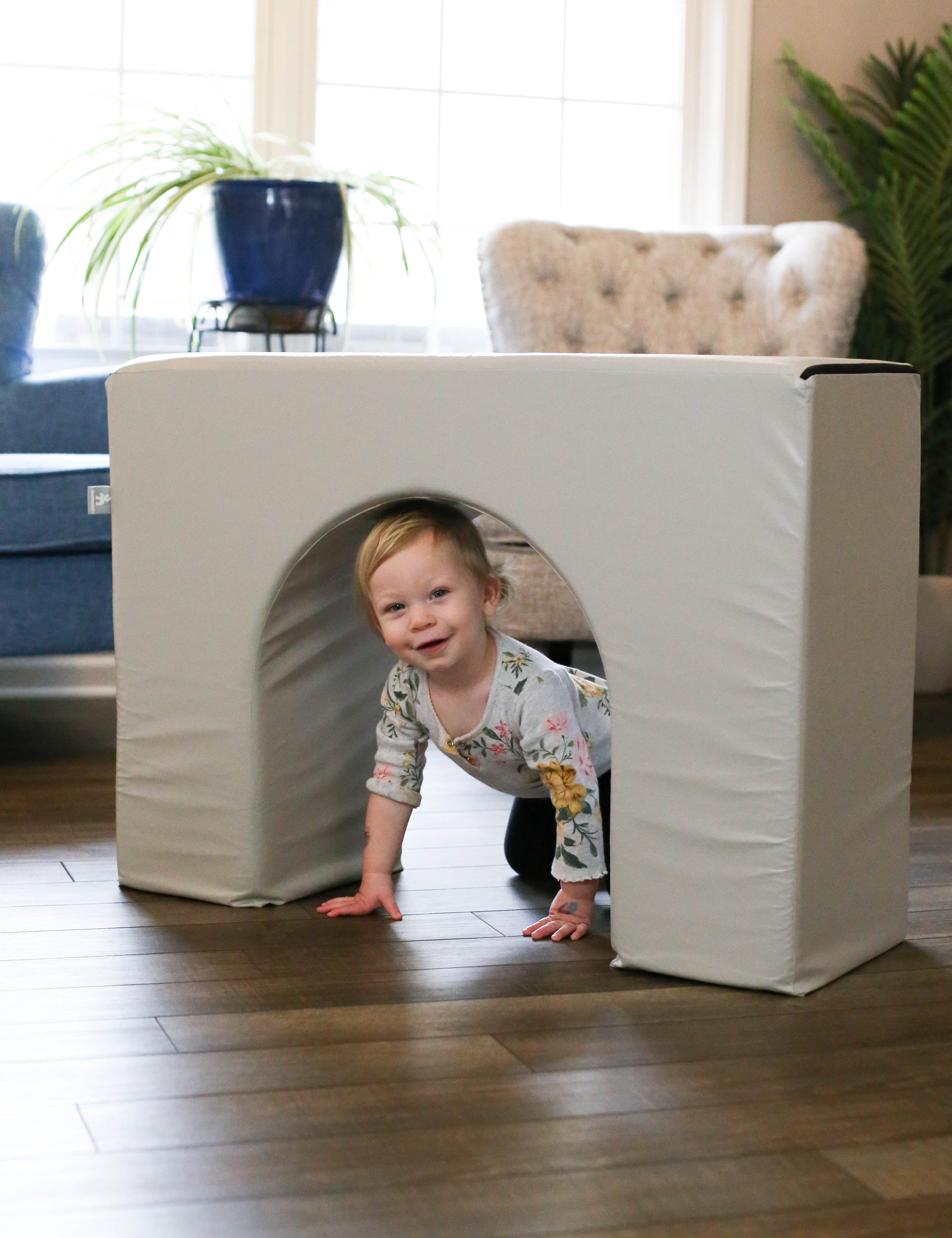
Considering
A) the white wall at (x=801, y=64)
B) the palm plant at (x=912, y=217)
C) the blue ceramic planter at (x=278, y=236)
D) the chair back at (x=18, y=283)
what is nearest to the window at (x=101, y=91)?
the chair back at (x=18, y=283)

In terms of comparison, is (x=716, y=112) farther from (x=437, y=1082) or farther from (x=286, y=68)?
(x=437, y=1082)

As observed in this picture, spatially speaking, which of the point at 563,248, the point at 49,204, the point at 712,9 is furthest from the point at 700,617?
the point at 712,9

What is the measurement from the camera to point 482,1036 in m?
1.22

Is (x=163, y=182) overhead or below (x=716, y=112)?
below

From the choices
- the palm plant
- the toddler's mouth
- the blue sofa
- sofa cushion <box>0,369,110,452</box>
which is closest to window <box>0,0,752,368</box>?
the palm plant

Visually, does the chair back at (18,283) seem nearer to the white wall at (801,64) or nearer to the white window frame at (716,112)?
the white window frame at (716,112)

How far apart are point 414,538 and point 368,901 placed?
1.30ft

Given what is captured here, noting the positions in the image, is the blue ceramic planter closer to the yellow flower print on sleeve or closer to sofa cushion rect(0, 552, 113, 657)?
sofa cushion rect(0, 552, 113, 657)

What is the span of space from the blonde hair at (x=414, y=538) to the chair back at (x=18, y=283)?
1412mm

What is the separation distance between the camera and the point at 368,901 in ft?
5.10

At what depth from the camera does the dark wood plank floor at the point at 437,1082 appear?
0.93 meters

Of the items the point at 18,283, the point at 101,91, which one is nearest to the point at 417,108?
the point at 101,91

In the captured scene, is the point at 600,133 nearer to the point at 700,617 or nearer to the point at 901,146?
the point at 901,146

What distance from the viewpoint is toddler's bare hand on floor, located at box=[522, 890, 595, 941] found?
1485 mm
